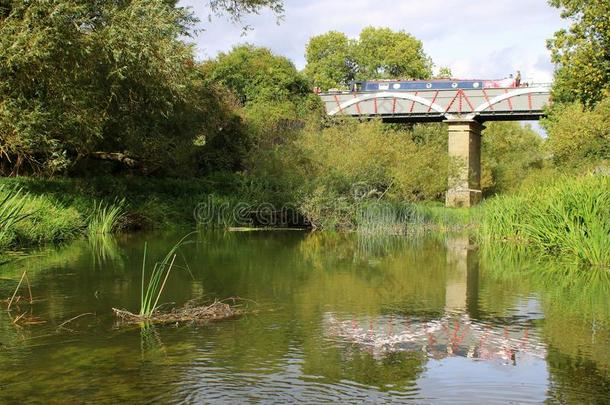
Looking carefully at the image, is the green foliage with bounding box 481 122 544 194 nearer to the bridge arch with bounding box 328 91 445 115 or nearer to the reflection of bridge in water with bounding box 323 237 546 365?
the bridge arch with bounding box 328 91 445 115

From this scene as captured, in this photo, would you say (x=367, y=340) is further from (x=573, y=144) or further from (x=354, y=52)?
(x=354, y=52)

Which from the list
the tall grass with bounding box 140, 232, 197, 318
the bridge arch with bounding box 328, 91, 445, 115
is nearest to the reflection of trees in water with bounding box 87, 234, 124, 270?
the tall grass with bounding box 140, 232, 197, 318

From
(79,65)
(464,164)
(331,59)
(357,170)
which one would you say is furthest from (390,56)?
(79,65)

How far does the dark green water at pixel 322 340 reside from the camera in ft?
16.3

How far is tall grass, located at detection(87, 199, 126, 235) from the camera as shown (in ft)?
63.9

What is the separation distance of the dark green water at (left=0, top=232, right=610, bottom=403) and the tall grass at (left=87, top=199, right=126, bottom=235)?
7413mm

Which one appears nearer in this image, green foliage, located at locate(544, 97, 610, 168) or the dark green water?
the dark green water

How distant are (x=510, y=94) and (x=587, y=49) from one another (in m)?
26.7

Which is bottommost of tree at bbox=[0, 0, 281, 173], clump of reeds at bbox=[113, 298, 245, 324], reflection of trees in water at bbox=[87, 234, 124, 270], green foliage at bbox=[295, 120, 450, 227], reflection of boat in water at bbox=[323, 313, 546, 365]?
reflection of boat in water at bbox=[323, 313, 546, 365]

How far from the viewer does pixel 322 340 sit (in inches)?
254

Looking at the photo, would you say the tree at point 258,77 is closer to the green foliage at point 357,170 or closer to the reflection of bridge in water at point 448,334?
the green foliage at point 357,170

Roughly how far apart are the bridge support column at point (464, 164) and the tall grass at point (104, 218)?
1620cm

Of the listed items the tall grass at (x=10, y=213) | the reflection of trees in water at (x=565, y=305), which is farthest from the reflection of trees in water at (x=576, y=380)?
the tall grass at (x=10, y=213)

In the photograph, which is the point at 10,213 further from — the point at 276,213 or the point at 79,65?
the point at 276,213
